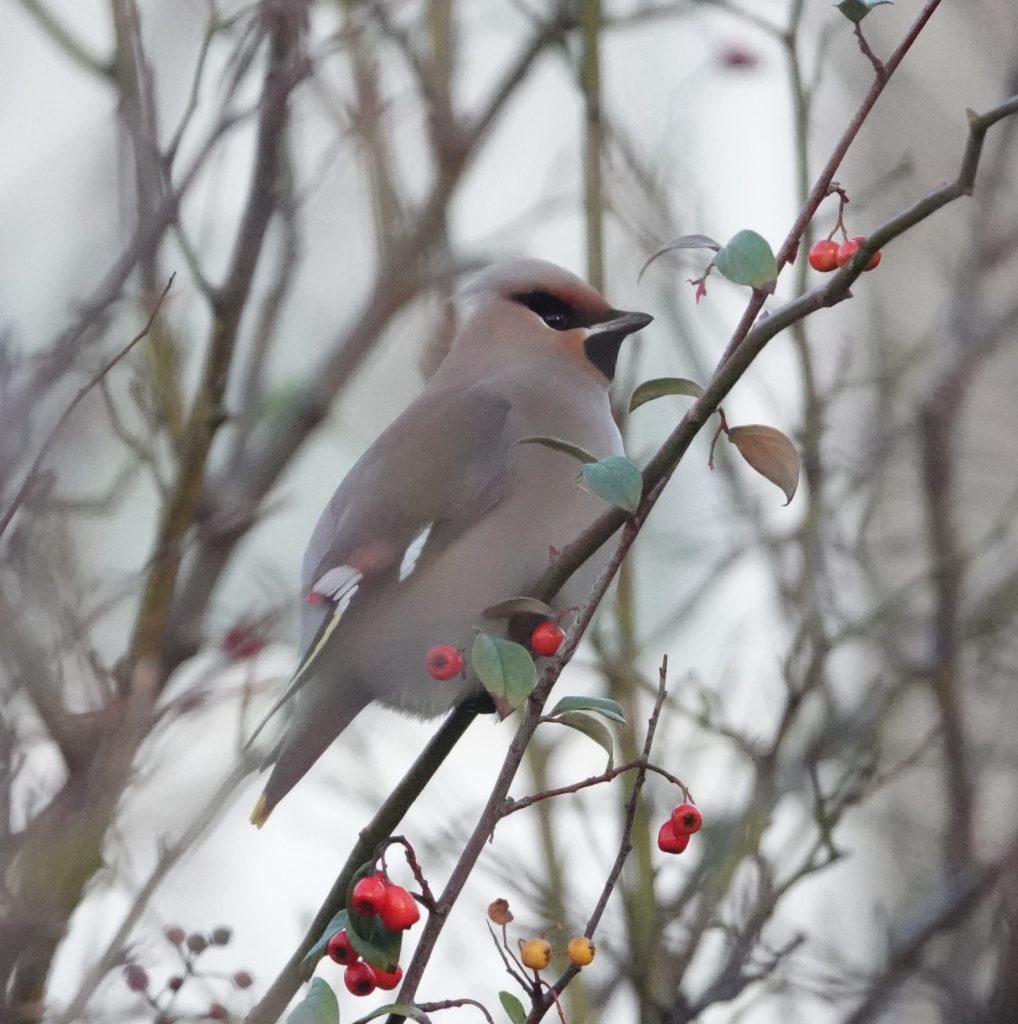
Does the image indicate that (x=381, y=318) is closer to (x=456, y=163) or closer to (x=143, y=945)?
(x=456, y=163)

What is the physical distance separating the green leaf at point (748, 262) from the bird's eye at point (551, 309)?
1031 millimetres

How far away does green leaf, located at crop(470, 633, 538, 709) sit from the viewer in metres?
1.21

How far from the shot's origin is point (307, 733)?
1710 mm

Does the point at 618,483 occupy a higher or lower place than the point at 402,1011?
higher

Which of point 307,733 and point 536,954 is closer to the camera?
point 536,954

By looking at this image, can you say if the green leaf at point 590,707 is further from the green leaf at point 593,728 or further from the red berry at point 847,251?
the red berry at point 847,251

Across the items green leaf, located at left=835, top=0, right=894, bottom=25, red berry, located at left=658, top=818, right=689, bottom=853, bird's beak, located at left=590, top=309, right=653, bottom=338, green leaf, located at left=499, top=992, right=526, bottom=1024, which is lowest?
green leaf, located at left=499, top=992, right=526, bottom=1024

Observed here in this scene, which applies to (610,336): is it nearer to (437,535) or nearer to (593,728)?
(437,535)

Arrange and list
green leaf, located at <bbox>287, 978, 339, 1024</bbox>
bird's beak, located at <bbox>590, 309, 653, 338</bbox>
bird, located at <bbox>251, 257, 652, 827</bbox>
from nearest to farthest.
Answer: green leaf, located at <bbox>287, 978, 339, 1024</bbox> → bird, located at <bbox>251, 257, 652, 827</bbox> → bird's beak, located at <bbox>590, 309, 653, 338</bbox>

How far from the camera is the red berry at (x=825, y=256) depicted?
1301 mm

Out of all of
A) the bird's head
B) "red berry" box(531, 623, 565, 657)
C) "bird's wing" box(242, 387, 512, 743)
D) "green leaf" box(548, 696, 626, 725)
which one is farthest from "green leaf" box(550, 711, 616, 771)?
the bird's head

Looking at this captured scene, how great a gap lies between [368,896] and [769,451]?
1.50 ft

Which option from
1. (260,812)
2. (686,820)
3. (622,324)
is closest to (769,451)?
(686,820)

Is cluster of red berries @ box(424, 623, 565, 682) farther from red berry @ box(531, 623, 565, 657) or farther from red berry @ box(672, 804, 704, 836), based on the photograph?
red berry @ box(672, 804, 704, 836)
